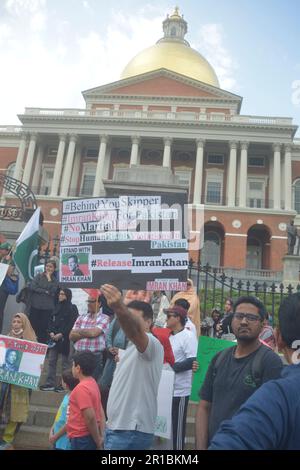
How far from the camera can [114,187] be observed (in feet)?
40.0

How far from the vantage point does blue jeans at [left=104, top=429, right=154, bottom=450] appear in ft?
10.5

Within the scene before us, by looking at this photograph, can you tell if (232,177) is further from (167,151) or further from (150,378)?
(150,378)

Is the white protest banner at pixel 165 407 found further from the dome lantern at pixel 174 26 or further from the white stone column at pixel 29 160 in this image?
the dome lantern at pixel 174 26

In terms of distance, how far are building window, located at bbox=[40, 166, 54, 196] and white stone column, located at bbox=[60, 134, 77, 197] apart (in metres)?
3.35

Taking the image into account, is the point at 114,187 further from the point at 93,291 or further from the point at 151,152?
the point at 151,152

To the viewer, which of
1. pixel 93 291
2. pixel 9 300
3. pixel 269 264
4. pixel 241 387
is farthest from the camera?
pixel 269 264

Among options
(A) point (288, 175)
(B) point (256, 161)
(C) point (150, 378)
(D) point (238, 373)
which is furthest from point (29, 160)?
(D) point (238, 373)

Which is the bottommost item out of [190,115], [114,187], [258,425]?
[258,425]

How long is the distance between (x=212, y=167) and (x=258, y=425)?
146 ft

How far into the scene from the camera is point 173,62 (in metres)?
53.0

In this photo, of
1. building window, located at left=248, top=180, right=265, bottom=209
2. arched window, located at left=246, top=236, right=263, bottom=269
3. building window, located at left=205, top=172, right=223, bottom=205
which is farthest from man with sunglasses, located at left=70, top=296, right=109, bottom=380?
building window, located at left=248, top=180, right=265, bottom=209

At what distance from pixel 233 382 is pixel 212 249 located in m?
39.2

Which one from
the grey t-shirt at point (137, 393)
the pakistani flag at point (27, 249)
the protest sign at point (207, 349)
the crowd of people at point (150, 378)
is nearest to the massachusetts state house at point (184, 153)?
the pakistani flag at point (27, 249)

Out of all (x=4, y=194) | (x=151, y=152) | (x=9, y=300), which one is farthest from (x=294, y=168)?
(x=9, y=300)
